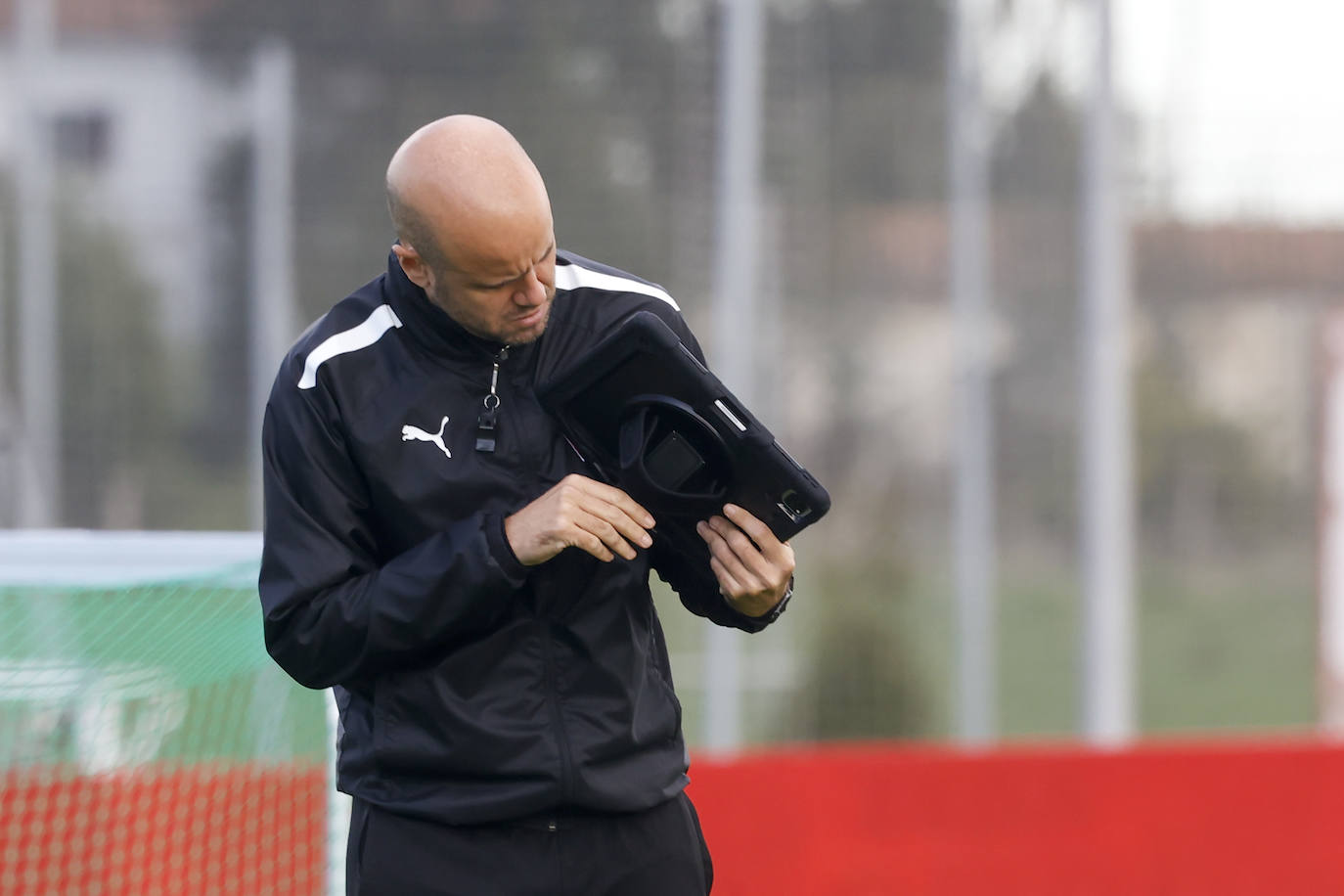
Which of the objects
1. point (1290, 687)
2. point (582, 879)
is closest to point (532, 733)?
point (582, 879)

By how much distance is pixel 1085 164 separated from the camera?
18.2ft

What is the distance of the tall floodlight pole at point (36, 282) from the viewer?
5883 millimetres

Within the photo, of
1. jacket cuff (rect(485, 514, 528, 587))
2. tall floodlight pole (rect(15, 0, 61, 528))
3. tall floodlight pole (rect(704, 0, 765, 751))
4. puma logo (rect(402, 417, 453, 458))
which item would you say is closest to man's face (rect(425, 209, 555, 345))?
puma logo (rect(402, 417, 453, 458))

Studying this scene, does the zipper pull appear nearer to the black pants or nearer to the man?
the man

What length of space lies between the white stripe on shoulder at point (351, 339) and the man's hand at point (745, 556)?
1.50 feet

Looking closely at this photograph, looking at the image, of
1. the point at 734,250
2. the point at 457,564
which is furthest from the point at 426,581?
the point at 734,250

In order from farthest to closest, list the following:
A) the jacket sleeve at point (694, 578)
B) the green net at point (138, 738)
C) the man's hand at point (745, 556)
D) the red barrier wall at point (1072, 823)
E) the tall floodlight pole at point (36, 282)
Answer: the tall floodlight pole at point (36, 282) < the red barrier wall at point (1072, 823) < the green net at point (138, 738) < the jacket sleeve at point (694, 578) < the man's hand at point (745, 556)

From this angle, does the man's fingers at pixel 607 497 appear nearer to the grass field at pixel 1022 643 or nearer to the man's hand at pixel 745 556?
the man's hand at pixel 745 556

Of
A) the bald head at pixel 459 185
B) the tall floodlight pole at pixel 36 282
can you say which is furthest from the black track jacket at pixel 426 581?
the tall floodlight pole at pixel 36 282

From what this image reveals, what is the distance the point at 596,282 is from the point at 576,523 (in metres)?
0.38

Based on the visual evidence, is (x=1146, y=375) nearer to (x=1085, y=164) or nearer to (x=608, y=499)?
(x=1085, y=164)

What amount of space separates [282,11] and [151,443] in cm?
181

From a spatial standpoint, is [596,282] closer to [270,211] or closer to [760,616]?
[760,616]

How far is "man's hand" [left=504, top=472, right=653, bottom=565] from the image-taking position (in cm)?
164
